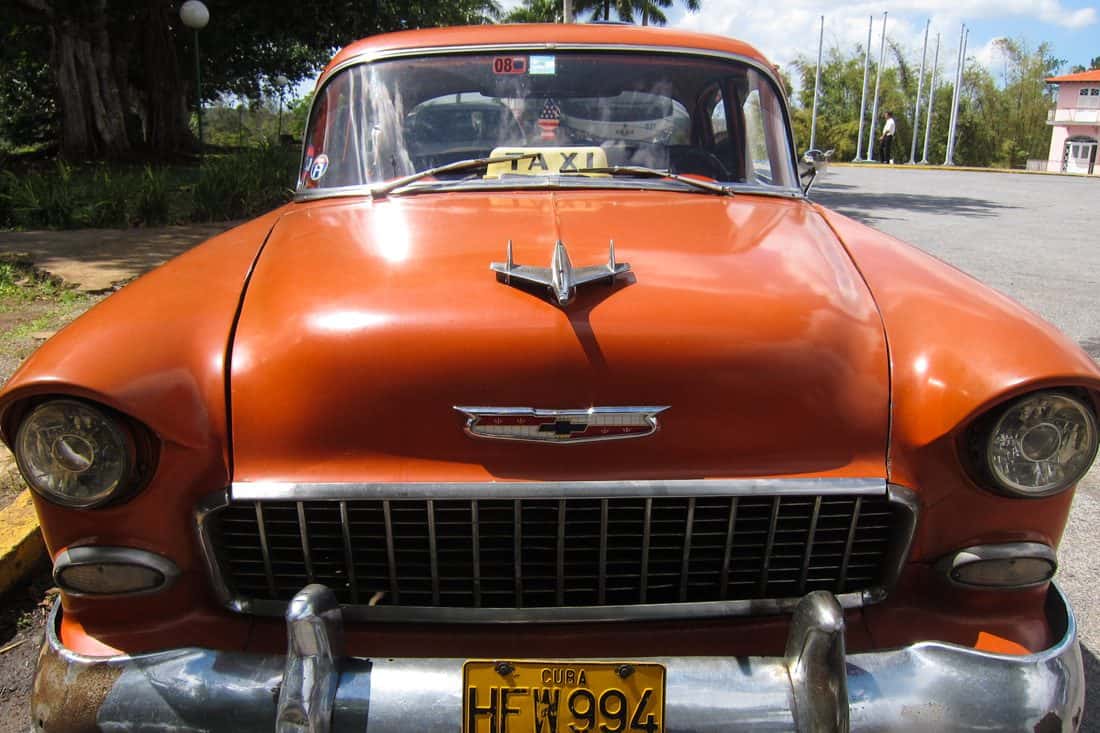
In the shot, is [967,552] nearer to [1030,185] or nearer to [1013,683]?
[1013,683]

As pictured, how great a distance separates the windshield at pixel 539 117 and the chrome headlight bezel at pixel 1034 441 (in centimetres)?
136

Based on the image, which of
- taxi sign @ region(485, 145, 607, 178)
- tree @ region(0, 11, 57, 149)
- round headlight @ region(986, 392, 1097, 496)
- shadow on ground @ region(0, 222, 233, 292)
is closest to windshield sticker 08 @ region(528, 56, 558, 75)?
taxi sign @ region(485, 145, 607, 178)

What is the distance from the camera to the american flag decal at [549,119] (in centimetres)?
301

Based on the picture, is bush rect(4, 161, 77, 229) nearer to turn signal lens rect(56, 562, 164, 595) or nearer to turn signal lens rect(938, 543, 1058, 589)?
turn signal lens rect(56, 562, 164, 595)

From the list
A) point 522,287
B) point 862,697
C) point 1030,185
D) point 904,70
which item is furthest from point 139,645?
point 904,70

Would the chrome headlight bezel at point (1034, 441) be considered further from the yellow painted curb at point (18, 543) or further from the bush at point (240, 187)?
the bush at point (240, 187)

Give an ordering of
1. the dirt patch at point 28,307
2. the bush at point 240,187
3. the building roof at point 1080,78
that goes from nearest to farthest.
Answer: the dirt patch at point 28,307
the bush at point 240,187
the building roof at point 1080,78

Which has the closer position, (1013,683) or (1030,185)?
(1013,683)

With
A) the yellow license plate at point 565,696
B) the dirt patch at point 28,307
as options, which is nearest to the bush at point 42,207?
the dirt patch at point 28,307

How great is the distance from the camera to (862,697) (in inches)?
65.9

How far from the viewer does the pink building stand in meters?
53.9

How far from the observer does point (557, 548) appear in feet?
5.80

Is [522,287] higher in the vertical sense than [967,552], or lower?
higher

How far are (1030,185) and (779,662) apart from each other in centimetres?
2274
